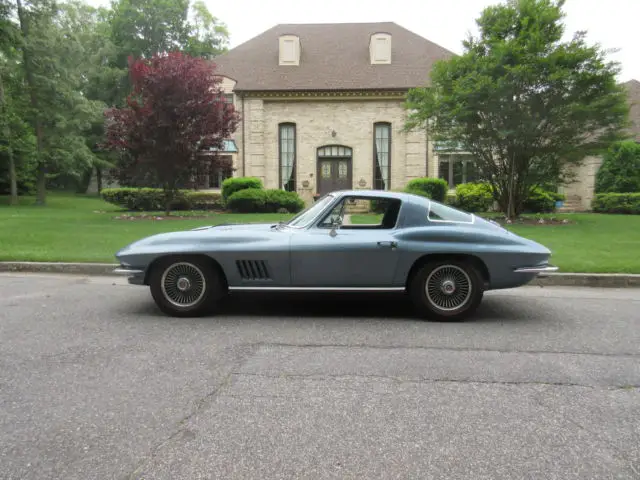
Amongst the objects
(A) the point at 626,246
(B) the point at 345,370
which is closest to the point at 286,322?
(B) the point at 345,370

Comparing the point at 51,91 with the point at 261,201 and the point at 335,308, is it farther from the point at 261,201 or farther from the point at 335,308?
the point at 335,308

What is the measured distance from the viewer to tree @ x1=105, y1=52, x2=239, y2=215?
1648 cm

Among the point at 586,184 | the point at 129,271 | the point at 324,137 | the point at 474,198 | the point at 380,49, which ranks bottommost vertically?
the point at 129,271

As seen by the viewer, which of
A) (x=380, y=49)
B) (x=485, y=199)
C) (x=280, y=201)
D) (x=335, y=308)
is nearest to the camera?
(x=335, y=308)

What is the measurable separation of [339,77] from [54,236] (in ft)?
58.1

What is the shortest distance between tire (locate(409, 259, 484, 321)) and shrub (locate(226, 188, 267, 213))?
15.9 metres

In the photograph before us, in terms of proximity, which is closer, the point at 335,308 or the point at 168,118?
the point at 335,308

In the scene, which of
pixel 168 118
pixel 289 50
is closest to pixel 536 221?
pixel 168 118

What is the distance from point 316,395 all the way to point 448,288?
2.48m

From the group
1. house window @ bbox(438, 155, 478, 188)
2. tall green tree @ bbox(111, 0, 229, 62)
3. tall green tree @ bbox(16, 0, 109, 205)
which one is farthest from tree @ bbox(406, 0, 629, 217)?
tall green tree @ bbox(111, 0, 229, 62)

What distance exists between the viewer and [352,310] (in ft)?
18.8

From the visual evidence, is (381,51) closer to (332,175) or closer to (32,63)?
(332,175)

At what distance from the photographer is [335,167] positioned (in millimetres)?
25781

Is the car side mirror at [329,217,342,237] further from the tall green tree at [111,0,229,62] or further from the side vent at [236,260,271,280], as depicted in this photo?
the tall green tree at [111,0,229,62]
